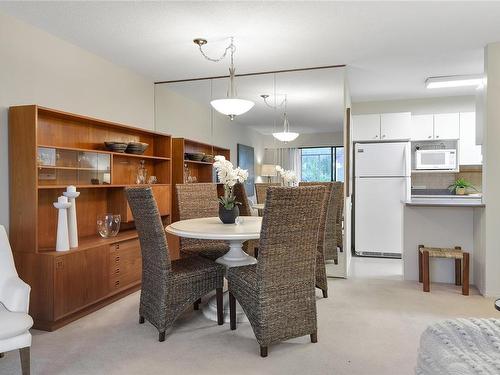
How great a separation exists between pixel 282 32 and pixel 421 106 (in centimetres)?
343

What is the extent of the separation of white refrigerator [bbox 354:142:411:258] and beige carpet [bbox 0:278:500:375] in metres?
1.93

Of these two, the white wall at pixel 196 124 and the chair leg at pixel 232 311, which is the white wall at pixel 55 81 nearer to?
the white wall at pixel 196 124

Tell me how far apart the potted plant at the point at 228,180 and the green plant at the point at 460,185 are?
4103mm

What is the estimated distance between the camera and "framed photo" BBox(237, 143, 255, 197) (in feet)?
15.3

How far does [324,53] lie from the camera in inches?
147

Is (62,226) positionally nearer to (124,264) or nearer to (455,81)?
(124,264)

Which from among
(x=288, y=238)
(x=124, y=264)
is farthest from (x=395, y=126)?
(x=124, y=264)

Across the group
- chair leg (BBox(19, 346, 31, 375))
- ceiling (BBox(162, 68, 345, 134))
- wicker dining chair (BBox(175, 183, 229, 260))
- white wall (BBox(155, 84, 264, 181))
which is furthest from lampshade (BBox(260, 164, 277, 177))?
chair leg (BBox(19, 346, 31, 375))

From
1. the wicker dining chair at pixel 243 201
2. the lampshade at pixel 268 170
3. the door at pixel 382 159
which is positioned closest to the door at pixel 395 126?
the door at pixel 382 159

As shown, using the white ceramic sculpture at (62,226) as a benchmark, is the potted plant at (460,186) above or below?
above

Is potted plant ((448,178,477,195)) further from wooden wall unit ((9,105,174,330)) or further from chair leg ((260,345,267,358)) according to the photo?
chair leg ((260,345,267,358))

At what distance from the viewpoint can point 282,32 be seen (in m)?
3.18

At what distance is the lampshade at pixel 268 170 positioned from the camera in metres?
4.65

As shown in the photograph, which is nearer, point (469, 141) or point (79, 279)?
point (79, 279)
